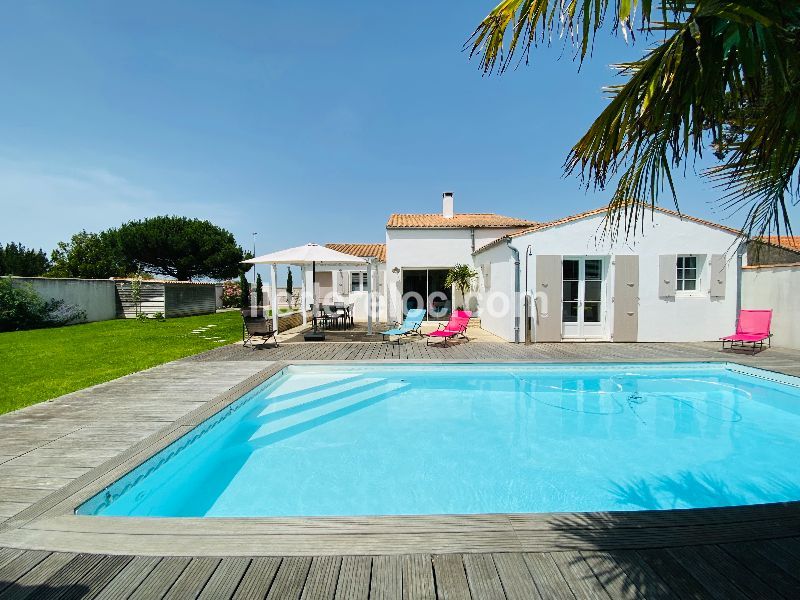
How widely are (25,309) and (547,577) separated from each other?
22.3m

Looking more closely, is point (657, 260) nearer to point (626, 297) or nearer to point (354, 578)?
point (626, 297)

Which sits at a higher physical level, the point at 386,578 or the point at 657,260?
the point at 657,260

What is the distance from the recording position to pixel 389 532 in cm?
256

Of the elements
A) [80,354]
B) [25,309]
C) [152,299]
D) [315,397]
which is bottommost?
[315,397]

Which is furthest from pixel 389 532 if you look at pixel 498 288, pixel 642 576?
pixel 498 288

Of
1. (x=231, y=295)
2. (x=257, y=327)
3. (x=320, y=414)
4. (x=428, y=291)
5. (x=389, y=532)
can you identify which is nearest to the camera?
(x=389, y=532)


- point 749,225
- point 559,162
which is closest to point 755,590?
point 749,225

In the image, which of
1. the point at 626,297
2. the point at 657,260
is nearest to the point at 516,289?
Result: the point at 626,297

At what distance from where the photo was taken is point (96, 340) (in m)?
12.8

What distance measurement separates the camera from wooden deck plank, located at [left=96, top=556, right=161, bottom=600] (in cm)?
204

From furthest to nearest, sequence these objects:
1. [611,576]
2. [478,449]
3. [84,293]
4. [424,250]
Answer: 1. [84,293]
2. [424,250]
3. [478,449]
4. [611,576]

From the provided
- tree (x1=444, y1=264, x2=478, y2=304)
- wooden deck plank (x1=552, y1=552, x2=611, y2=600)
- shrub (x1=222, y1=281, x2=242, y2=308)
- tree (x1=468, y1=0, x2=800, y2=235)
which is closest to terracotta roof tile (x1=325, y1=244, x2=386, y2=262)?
tree (x1=444, y1=264, x2=478, y2=304)

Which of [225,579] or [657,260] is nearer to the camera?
[225,579]

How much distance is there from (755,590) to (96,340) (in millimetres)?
16660
